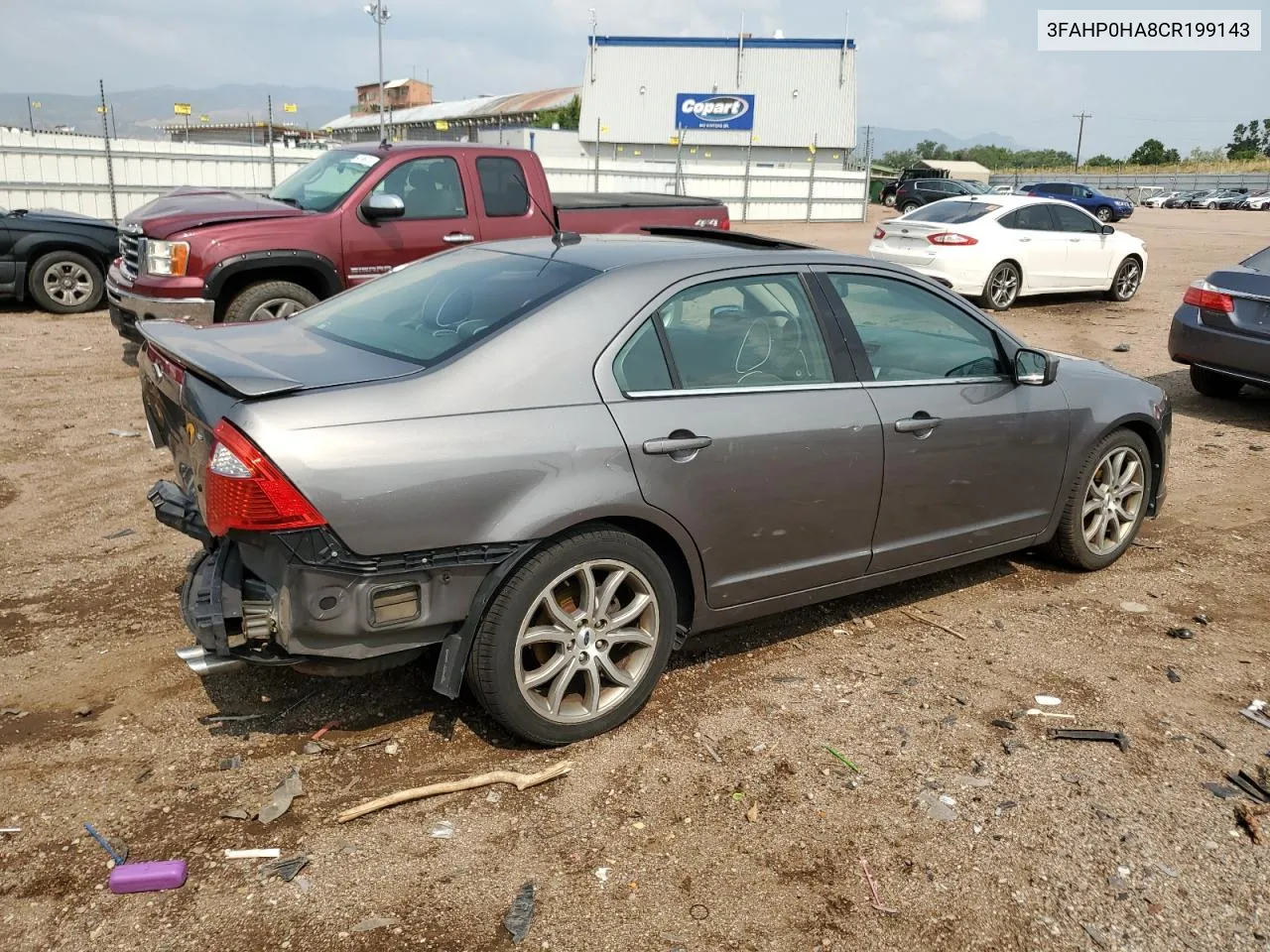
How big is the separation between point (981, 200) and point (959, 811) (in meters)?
12.8

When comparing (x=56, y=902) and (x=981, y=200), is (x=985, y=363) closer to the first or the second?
(x=56, y=902)

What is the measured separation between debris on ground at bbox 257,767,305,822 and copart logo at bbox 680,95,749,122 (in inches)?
2218

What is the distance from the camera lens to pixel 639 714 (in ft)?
12.6

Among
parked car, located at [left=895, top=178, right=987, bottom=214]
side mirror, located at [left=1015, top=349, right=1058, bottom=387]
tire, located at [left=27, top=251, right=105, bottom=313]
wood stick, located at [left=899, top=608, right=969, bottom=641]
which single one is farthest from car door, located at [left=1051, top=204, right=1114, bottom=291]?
parked car, located at [left=895, top=178, right=987, bottom=214]

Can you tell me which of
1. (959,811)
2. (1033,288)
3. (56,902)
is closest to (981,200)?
(1033,288)

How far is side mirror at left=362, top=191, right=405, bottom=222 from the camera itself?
342 inches

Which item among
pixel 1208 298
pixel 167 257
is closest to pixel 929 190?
pixel 1208 298

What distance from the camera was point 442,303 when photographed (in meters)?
3.88

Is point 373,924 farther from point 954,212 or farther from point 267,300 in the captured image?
point 954,212

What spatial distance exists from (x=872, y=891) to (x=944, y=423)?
79.7 inches

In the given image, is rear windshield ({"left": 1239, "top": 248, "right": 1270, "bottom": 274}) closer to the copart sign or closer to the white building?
the white building

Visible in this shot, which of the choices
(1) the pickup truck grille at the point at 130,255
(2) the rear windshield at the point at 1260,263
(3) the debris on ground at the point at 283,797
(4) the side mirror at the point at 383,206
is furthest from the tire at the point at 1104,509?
(1) the pickup truck grille at the point at 130,255

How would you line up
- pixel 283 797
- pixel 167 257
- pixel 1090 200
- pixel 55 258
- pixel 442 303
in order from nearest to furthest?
pixel 283 797 → pixel 442 303 → pixel 167 257 → pixel 55 258 → pixel 1090 200

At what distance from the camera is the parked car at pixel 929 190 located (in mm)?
35156
